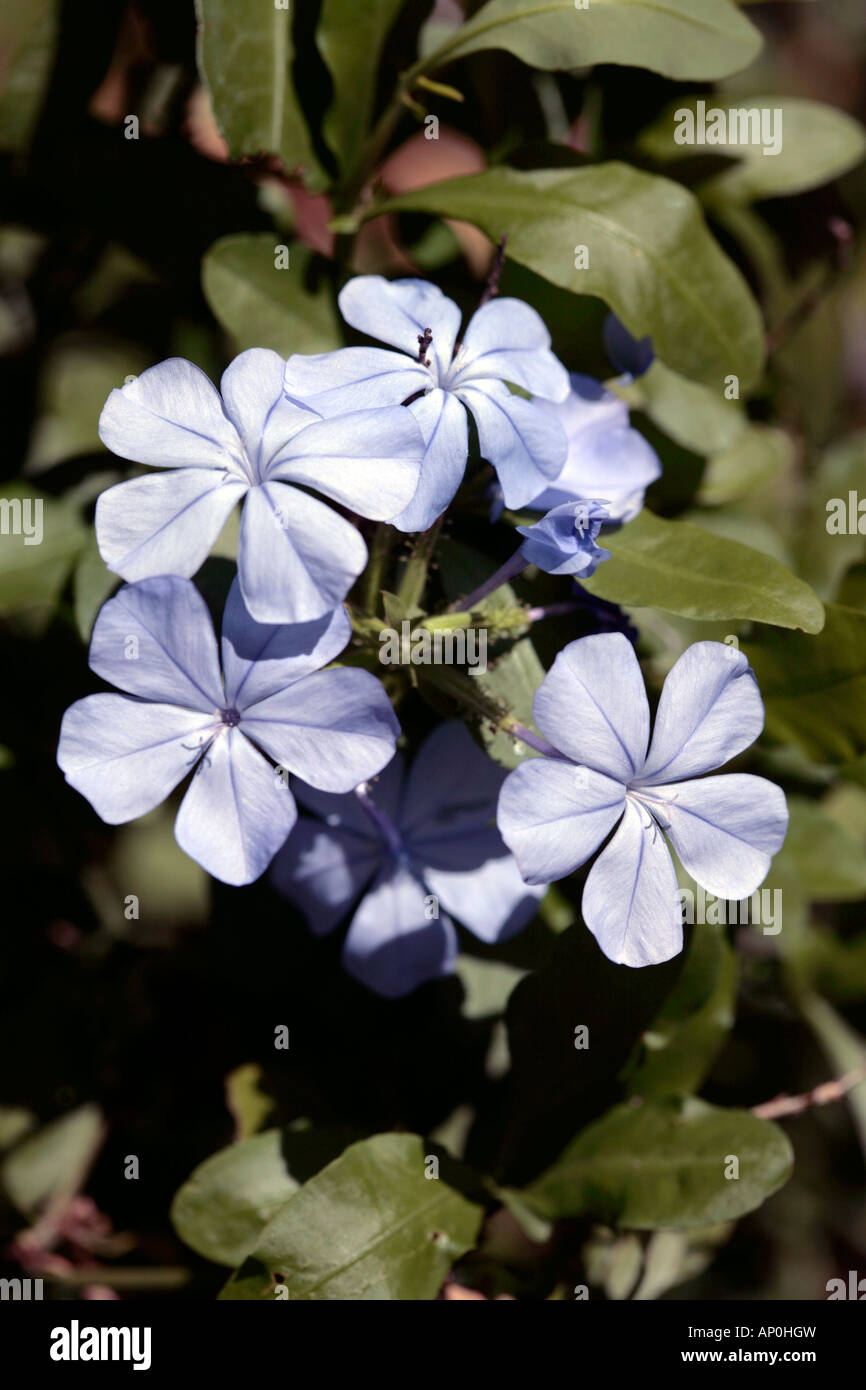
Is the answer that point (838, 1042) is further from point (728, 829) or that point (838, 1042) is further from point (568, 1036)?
point (728, 829)

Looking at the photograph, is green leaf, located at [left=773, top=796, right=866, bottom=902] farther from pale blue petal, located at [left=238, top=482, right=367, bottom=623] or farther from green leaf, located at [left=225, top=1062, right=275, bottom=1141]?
pale blue petal, located at [left=238, top=482, right=367, bottom=623]

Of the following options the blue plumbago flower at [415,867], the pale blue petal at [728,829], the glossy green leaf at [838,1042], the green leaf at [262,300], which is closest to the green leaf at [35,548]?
the green leaf at [262,300]

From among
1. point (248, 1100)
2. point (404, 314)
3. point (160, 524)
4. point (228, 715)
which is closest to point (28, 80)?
point (404, 314)

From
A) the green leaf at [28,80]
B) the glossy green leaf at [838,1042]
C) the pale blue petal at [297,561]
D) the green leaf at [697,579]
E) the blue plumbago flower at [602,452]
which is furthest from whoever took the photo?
the glossy green leaf at [838,1042]

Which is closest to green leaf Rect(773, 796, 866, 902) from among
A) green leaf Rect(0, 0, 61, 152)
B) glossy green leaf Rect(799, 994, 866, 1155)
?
glossy green leaf Rect(799, 994, 866, 1155)

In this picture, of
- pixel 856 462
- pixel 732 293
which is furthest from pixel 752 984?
pixel 732 293

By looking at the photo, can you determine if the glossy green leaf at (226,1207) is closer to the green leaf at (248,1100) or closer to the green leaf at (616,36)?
the green leaf at (248,1100)
